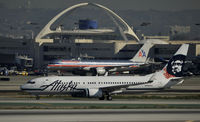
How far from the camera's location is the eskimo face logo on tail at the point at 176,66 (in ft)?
263

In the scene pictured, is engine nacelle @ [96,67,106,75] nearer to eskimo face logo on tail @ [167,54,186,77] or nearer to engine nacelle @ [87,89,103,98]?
eskimo face logo on tail @ [167,54,186,77]

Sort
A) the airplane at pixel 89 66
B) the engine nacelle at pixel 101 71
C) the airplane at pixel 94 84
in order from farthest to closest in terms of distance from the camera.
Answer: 1. the airplane at pixel 89 66
2. the engine nacelle at pixel 101 71
3. the airplane at pixel 94 84

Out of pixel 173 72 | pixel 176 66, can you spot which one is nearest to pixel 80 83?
pixel 173 72

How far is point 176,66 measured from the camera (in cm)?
8106

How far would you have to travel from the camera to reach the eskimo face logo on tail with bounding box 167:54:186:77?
8031cm

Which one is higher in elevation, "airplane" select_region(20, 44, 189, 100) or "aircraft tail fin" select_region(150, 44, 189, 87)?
"aircraft tail fin" select_region(150, 44, 189, 87)

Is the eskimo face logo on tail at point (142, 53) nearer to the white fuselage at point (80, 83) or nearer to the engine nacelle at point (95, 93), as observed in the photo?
the white fuselage at point (80, 83)


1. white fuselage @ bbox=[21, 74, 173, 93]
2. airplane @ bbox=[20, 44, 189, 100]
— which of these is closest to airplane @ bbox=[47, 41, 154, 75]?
airplane @ bbox=[20, 44, 189, 100]

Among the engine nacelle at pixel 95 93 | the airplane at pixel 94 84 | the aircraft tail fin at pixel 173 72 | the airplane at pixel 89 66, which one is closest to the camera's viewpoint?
the airplane at pixel 94 84

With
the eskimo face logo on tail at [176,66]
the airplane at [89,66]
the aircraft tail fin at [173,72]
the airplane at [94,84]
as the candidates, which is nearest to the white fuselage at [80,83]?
the airplane at [94,84]

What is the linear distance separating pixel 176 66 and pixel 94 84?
1552cm

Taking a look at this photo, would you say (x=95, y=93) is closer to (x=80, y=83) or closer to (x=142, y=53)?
(x=80, y=83)

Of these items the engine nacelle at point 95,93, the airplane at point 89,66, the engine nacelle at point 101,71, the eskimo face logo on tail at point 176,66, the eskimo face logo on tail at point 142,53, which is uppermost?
the eskimo face logo on tail at point 142,53

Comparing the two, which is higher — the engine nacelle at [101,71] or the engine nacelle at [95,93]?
the engine nacelle at [101,71]
